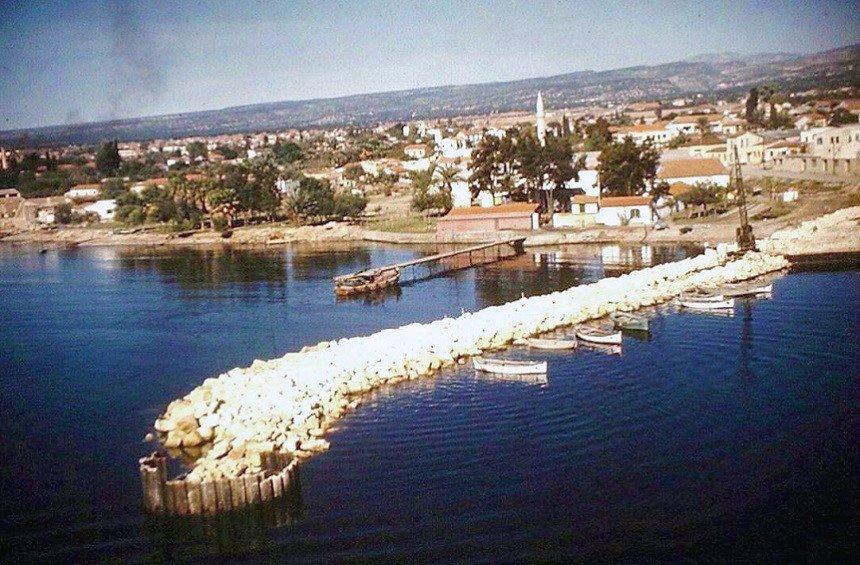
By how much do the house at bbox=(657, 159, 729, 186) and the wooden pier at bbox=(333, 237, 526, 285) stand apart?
15205 millimetres

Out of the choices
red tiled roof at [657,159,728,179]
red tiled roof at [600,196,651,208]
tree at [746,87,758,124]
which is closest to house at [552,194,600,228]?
red tiled roof at [600,196,651,208]

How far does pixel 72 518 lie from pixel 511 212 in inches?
1750

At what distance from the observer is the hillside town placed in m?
58.6

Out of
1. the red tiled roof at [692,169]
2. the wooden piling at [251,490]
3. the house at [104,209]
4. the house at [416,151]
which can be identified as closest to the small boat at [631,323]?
the wooden piling at [251,490]

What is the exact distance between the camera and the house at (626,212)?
56156 mm

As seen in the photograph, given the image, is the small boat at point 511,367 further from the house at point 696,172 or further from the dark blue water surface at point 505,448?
the house at point 696,172

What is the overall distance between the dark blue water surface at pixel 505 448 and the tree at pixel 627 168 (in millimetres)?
23893

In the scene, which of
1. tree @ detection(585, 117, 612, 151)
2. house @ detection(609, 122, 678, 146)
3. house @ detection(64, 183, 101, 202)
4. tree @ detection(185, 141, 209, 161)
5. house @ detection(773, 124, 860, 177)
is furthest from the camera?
tree @ detection(185, 141, 209, 161)

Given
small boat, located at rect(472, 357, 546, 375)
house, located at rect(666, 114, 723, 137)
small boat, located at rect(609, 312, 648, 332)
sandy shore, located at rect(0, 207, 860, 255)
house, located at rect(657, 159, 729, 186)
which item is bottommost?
small boat, located at rect(472, 357, 546, 375)

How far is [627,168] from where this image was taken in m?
59.1

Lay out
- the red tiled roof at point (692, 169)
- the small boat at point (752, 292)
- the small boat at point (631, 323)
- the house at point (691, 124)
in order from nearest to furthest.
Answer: the small boat at point (631, 323), the small boat at point (752, 292), the red tiled roof at point (692, 169), the house at point (691, 124)

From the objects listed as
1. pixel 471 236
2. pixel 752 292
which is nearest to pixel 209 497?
pixel 752 292

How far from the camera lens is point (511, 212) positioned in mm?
58469

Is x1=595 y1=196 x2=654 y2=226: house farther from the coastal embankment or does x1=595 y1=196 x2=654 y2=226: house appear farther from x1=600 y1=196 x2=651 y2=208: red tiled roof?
the coastal embankment
